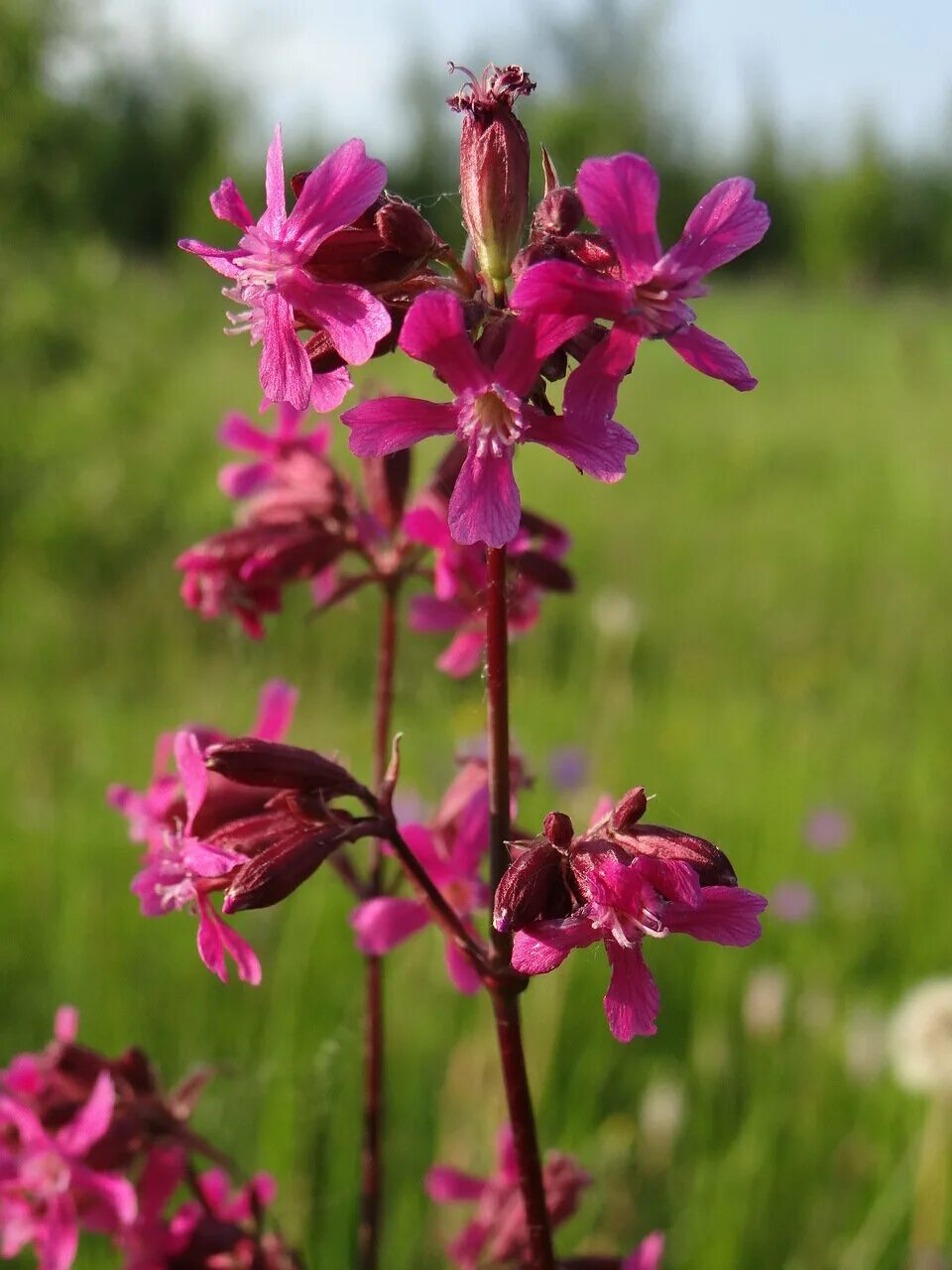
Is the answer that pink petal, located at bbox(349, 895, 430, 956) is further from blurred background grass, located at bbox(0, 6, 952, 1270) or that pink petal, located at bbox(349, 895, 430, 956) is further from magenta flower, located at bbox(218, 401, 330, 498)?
magenta flower, located at bbox(218, 401, 330, 498)

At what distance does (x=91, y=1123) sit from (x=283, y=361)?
61 centimetres

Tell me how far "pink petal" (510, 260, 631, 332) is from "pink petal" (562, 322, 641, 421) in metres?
0.01

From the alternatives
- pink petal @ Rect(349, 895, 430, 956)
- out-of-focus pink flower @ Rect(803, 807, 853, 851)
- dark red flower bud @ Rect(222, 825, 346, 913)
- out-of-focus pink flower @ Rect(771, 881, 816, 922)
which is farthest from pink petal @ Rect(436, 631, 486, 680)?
out-of-focus pink flower @ Rect(803, 807, 853, 851)

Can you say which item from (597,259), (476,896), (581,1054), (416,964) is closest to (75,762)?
(416,964)

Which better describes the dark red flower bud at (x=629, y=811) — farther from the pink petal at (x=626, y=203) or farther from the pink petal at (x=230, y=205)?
the pink petal at (x=230, y=205)

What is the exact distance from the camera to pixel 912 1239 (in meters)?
1.78

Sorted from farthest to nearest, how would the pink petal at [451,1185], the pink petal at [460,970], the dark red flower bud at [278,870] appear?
the pink petal at [451,1185] < the pink petal at [460,970] < the dark red flower bud at [278,870]

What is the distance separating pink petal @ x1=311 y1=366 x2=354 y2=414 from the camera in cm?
72

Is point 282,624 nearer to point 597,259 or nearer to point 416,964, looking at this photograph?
point 416,964

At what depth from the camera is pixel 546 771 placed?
10.7 ft

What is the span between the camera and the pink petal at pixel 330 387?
2.36 feet

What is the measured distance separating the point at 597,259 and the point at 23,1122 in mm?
784

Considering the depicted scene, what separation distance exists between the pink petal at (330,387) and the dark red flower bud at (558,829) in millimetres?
268

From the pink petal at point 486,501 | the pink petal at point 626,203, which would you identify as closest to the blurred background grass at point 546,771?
the pink petal at point 486,501
